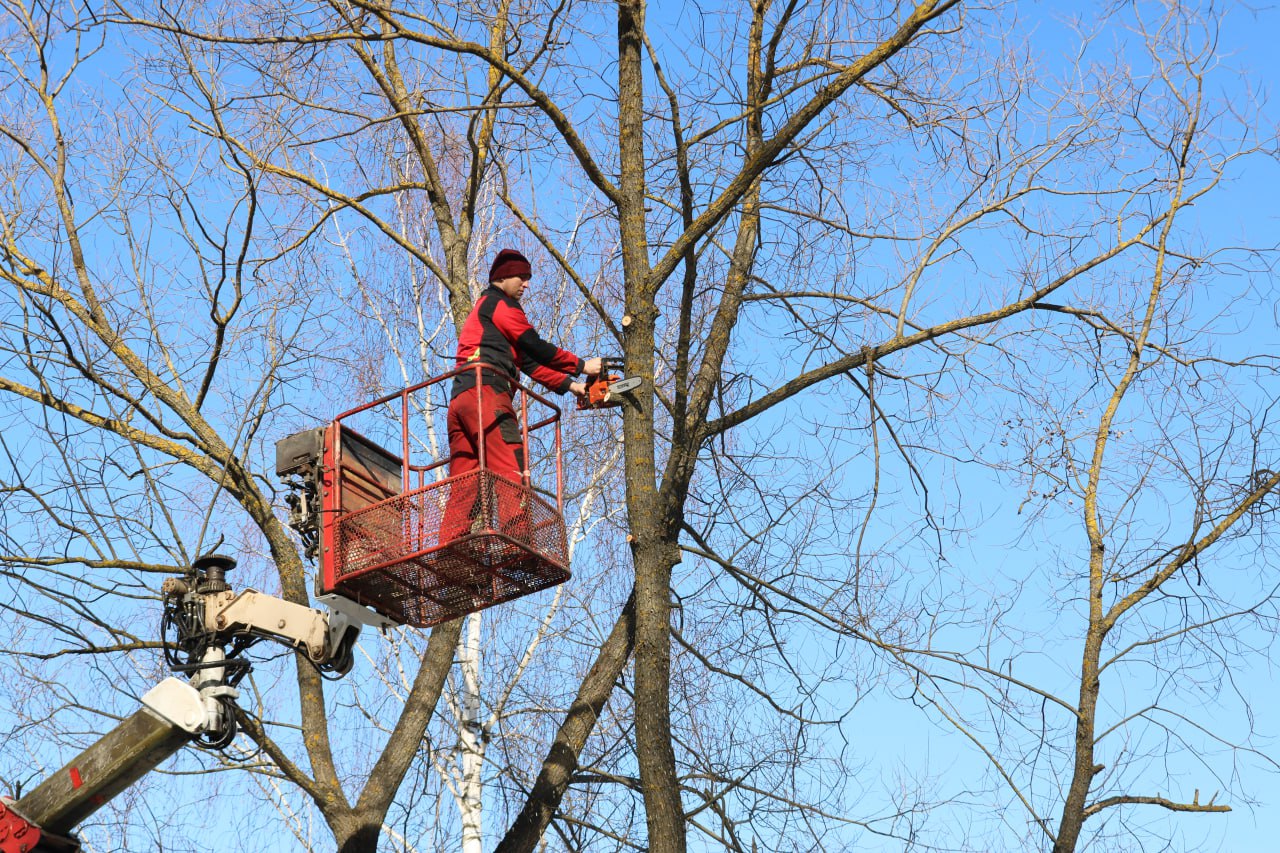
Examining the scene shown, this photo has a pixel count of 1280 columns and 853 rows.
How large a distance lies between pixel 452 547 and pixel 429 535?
151 mm

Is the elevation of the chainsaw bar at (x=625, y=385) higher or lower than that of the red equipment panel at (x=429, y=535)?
higher

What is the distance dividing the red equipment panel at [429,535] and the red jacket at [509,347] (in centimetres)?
30

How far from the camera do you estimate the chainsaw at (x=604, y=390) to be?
25.0ft

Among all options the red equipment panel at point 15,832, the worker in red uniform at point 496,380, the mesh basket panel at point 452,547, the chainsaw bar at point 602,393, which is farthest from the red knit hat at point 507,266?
the red equipment panel at point 15,832

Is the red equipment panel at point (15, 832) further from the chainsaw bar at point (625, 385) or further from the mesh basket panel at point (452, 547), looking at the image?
the chainsaw bar at point (625, 385)

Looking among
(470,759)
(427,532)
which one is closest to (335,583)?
(427,532)

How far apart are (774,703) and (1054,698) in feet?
5.13

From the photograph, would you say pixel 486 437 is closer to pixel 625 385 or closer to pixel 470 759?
pixel 625 385

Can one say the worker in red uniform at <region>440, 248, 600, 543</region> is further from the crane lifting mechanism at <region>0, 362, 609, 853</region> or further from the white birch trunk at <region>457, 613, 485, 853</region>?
the white birch trunk at <region>457, 613, 485, 853</region>

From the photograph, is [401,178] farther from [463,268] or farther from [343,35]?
[343,35]

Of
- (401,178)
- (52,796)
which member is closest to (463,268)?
(401,178)

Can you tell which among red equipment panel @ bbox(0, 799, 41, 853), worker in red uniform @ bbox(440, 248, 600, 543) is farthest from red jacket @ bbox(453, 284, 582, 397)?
red equipment panel @ bbox(0, 799, 41, 853)

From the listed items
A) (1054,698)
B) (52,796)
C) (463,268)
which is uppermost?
(463,268)

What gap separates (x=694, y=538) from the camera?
856cm
